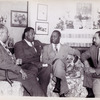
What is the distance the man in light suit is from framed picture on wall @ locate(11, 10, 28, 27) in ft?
0.63

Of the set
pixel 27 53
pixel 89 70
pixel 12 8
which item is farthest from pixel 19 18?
pixel 89 70

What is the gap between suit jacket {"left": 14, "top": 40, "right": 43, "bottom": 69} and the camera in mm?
1441

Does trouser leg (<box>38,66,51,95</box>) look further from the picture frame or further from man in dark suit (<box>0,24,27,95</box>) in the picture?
the picture frame

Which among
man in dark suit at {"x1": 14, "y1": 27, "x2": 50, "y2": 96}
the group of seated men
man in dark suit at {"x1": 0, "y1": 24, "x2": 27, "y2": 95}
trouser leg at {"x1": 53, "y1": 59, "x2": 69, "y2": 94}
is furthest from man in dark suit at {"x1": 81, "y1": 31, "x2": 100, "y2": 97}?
man in dark suit at {"x1": 0, "y1": 24, "x2": 27, "y2": 95}

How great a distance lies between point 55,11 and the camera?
146cm

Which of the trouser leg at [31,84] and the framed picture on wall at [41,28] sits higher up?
the framed picture on wall at [41,28]

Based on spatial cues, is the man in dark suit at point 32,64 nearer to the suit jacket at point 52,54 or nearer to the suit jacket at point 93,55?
the suit jacket at point 52,54

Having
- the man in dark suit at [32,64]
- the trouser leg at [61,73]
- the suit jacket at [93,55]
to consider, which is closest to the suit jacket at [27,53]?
Answer: the man in dark suit at [32,64]

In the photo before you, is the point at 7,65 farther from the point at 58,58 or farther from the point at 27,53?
the point at 58,58

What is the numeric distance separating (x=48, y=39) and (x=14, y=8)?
28 cm

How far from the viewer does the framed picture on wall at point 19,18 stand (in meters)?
1.44

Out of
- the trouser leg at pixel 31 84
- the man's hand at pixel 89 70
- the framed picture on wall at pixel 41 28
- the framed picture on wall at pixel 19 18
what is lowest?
the trouser leg at pixel 31 84

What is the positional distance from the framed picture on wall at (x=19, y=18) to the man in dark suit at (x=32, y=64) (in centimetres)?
4

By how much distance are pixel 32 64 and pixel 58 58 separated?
0.17 meters
